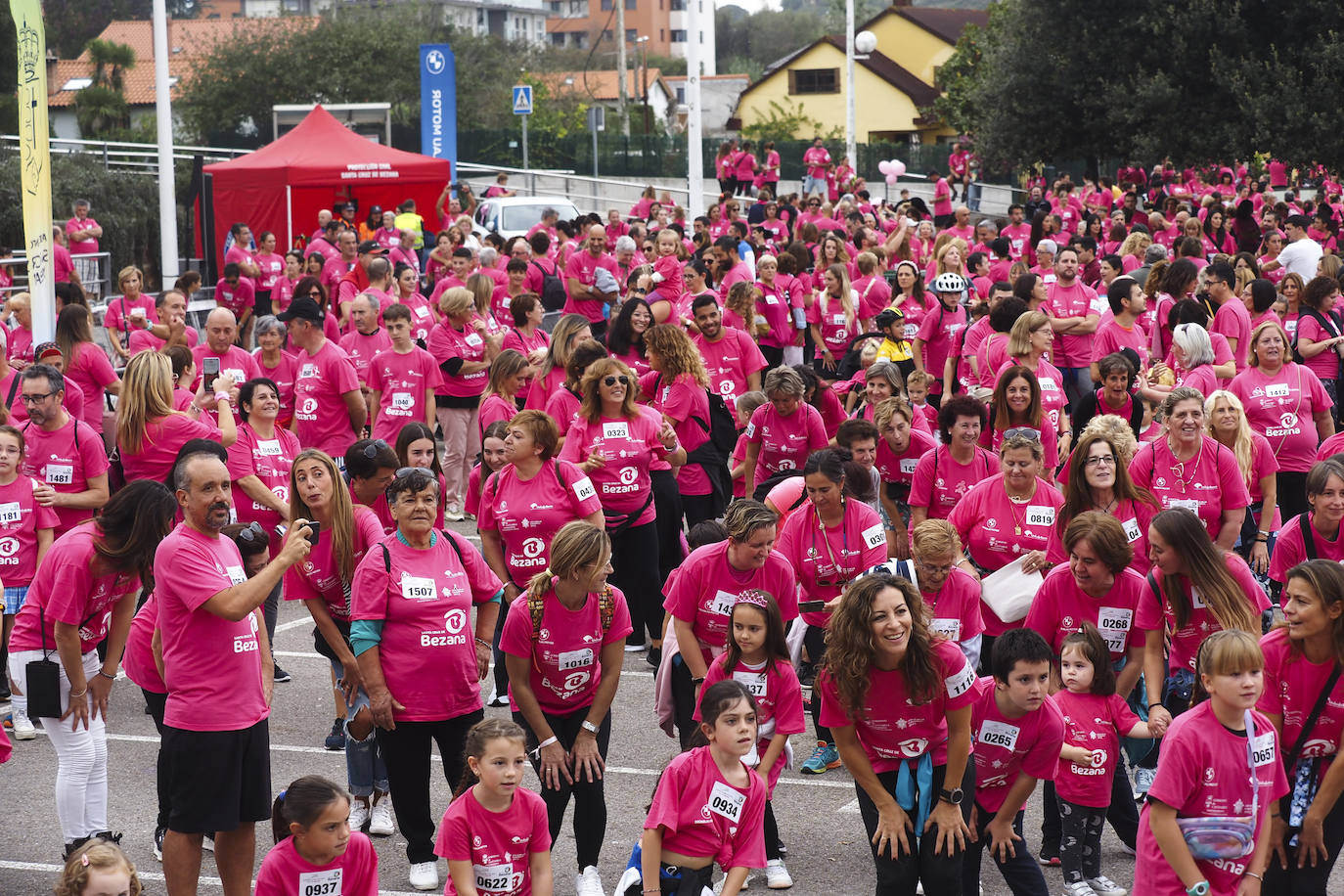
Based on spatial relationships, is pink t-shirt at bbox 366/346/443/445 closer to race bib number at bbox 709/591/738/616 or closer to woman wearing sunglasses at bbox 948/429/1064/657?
woman wearing sunglasses at bbox 948/429/1064/657

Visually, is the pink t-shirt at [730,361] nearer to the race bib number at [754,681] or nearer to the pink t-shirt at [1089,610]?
the pink t-shirt at [1089,610]

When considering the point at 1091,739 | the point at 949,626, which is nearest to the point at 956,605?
the point at 949,626

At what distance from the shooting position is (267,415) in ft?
27.3

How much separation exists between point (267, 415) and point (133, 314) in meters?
4.26

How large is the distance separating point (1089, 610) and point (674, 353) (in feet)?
12.2

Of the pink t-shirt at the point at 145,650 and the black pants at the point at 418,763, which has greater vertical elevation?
the pink t-shirt at the point at 145,650

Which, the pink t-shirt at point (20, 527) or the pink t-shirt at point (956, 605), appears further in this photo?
the pink t-shirt at point (20, 527)

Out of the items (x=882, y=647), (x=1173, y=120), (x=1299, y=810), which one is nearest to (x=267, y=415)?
(x=882, y=647)

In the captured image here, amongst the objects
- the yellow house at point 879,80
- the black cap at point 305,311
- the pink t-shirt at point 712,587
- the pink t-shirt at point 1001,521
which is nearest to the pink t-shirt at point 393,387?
the black cap at point 305,311

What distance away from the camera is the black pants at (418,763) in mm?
5820

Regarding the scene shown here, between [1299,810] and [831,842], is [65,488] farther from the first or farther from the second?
[1299,810]

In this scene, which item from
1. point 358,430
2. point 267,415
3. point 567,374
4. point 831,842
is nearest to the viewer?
point 831,842

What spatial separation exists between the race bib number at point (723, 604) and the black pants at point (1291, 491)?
186 inches

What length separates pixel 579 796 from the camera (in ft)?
19.1
